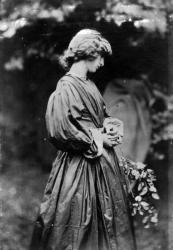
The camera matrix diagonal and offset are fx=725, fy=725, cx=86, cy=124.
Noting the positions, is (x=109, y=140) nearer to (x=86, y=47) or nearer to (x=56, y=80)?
(x=86, y=47)

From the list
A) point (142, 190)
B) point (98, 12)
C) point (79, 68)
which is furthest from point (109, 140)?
point (98, 12)

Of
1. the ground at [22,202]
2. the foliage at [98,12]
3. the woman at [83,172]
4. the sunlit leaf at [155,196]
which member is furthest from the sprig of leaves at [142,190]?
the foliage at [98,12]

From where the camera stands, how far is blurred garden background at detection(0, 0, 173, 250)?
4.66 m

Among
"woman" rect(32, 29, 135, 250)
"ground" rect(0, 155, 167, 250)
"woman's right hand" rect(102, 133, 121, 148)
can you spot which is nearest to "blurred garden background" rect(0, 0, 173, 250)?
"ground" rect(0, 155, 167, 250)

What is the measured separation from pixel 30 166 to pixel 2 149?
0.21 m

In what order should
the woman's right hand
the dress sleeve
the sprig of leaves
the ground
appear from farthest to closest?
1. the ground
2. the sprig of leaves
3. the woman's right hand
4. the dress sleeve

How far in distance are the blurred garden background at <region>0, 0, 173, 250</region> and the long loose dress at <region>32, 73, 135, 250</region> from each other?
2.45 ft

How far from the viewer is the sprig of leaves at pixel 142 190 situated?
14.2 feet

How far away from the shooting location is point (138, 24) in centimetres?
472

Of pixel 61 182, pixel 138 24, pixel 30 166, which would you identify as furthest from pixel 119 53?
pixel 61 182

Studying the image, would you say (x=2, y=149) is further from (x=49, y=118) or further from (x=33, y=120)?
(x=49, y=118)

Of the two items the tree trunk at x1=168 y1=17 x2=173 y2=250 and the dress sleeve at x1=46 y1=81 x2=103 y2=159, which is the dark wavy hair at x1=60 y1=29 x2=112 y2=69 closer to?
the dress sleeve at x1=46 y1=81 x2=103 y2=159

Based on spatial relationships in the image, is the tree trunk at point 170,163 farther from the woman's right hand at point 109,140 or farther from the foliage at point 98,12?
the woman's right hand at point 109,140

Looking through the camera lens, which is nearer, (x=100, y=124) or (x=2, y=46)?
(x=100, y=124)
